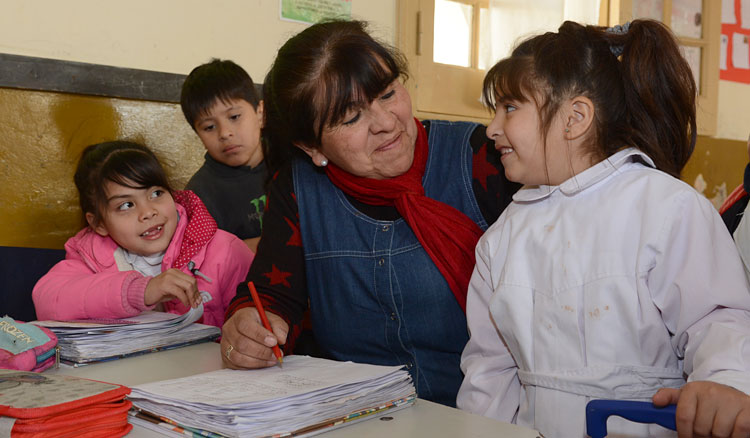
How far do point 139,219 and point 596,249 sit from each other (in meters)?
1.29

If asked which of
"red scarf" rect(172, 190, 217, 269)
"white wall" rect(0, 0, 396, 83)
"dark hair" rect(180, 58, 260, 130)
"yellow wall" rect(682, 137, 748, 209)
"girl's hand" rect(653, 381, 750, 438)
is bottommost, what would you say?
"girl's hand" rect(653, 381, 750, 438)

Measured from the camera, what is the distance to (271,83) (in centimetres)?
156

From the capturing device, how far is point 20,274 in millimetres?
2117

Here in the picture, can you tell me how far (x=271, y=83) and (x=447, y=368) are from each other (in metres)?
0.76

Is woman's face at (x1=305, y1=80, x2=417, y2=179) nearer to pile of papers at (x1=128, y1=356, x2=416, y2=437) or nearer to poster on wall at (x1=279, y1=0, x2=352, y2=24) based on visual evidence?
pile of papers at (x1=128, y1=356, x2=416, y2=437)

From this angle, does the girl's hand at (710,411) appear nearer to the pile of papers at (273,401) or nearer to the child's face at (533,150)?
the pile of papers at (273,401)

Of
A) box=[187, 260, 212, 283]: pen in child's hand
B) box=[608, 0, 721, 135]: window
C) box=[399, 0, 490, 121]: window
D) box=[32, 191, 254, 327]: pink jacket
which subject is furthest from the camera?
box=[608, 0, 721, 135]: window

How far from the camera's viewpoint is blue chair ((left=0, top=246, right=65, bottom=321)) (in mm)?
2102

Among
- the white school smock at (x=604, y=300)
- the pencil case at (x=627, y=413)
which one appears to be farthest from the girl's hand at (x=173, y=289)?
the pencil case at (x=627, y=413)

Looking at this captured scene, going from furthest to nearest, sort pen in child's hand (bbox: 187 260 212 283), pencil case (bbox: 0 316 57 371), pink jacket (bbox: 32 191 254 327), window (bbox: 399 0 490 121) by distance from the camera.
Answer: window (bbox: 399 0 490 121) < pen in child's hand (bbox: 187 260 212 283) < pink jacket (bbox: 32 191 254 327) < pencil case (bbox: 0 316 57 371)

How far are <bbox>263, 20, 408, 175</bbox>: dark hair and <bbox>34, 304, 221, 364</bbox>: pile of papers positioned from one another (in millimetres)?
518

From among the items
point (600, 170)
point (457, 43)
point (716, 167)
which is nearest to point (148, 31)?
point (457, 43)

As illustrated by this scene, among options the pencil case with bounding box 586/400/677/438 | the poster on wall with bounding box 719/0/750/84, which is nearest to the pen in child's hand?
the pencil case with bounding box 586/400/677/438

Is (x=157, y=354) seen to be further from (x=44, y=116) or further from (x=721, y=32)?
(x=721, y=32)
